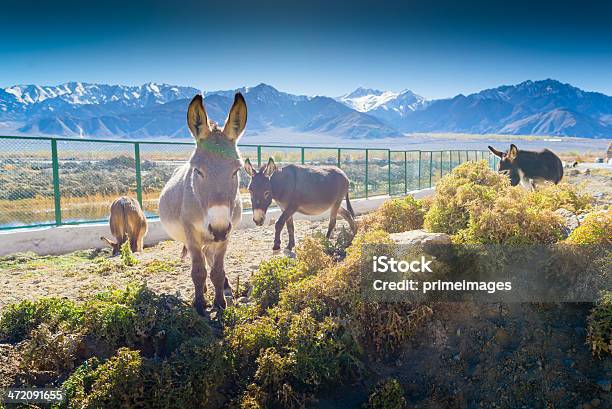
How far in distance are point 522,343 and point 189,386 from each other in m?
3.54

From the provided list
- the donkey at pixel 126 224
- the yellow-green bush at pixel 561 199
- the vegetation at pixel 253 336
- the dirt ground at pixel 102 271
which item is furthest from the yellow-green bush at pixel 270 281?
the donkey at pixel 126 224

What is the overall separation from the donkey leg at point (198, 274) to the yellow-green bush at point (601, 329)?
4354 millimetres

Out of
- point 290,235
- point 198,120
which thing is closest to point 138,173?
point 290,235

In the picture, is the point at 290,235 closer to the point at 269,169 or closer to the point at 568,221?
the point at 269,169

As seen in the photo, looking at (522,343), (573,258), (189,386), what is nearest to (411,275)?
(522,343)

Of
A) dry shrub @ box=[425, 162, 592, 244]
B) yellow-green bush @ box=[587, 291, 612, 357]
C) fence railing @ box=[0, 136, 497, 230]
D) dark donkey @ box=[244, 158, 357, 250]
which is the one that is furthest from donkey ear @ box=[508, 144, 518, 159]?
fence railing @ box=[0, 136, 497, 230]

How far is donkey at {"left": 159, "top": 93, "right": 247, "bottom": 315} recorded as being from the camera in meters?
4.42

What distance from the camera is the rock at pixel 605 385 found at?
4.07 m

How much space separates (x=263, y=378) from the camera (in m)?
4.32

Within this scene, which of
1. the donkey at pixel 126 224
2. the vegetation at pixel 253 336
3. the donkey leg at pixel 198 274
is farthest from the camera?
the donkey at pixel 126 224

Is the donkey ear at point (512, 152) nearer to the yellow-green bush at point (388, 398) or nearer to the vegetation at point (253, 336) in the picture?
the vegetation at point (253, 336)

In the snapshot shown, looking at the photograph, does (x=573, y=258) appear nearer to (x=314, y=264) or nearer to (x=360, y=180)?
(x=314, y=264)

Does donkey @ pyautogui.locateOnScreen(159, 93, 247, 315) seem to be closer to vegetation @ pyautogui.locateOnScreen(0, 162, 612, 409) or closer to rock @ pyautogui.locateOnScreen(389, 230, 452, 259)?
vegetation @ pyautogui.locateOnScreen(0, 162, 612, 409)

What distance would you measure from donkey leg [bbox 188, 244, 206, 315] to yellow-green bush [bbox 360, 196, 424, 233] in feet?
11.6
